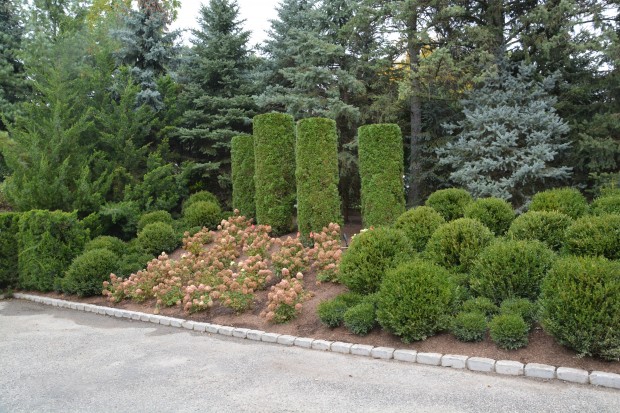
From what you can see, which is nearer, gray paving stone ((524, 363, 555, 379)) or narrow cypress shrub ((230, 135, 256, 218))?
gray paving stone ((524, 363, 555, 379))

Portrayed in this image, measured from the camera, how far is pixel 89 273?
8.34 m

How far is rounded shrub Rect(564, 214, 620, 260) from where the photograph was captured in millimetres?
5023

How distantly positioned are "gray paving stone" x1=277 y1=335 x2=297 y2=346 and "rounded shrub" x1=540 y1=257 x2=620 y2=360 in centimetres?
269

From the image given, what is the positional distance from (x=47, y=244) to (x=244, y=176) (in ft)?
14.8

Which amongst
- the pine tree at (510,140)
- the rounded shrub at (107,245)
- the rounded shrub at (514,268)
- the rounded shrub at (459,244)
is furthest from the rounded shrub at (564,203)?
the rounded shrub at (107,245)

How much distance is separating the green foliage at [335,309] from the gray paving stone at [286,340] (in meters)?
0.45

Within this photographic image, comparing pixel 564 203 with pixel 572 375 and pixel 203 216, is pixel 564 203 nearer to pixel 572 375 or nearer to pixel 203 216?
pixel 572 375

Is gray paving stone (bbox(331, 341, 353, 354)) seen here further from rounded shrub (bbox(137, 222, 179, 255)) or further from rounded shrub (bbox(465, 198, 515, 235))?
rounded shrub (bbox(137, 222, 179, 255))

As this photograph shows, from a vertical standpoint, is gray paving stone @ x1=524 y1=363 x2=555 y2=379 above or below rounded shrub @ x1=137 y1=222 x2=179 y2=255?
below

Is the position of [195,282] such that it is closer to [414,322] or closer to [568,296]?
[414,322]

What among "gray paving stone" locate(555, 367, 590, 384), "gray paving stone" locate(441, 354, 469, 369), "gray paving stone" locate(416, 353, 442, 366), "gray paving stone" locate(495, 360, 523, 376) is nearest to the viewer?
"gray paving stone" locate(555, 367, 590, 384)

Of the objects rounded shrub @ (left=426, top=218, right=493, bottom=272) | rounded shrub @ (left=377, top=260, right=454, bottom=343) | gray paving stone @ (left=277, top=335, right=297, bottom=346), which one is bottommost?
gray paving stone @ (left=277, top=335, right=297, bottom=346)

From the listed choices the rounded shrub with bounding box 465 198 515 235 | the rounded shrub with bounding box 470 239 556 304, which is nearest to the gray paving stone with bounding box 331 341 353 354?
the rounded shrub with bounding box 470 239 556 304

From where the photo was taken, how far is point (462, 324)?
4.78 m
